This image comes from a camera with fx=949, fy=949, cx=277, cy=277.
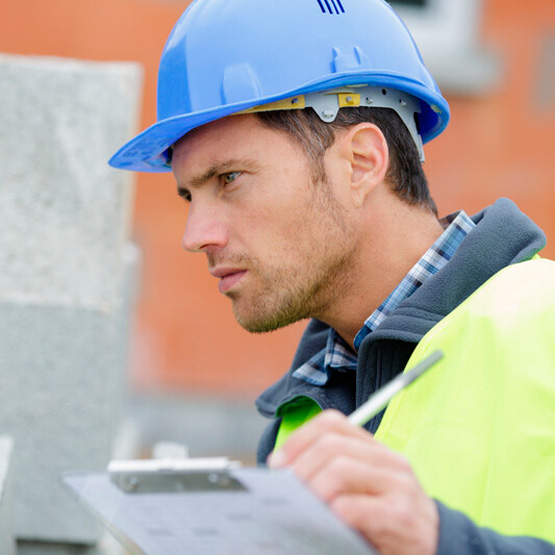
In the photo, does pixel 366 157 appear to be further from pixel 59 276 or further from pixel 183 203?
pixel 183 203

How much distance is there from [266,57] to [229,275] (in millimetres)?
527

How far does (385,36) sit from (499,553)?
1.49 m

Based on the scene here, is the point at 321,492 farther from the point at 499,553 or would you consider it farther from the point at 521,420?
the point at 521,420

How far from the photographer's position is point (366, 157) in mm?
2379

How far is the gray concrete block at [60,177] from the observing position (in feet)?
10.1

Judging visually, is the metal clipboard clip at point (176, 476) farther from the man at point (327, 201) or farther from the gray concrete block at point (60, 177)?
the gray concrete block at point (60, 177)

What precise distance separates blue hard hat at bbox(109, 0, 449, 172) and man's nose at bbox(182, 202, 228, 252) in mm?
215

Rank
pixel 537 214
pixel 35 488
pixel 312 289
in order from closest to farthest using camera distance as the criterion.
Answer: pixel 312 289 < pixel 35 488 < pixel 537 214

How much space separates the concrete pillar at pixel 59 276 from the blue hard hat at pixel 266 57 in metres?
0.78

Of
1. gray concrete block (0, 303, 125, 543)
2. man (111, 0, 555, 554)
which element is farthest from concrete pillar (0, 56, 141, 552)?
man (111, 0, 555, 554)

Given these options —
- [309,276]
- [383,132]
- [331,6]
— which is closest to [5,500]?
[309,276]

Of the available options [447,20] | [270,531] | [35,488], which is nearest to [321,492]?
[270,531]

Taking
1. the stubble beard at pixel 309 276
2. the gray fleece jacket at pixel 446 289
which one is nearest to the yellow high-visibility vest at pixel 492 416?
the gray fleece jacket at pixel 446 289

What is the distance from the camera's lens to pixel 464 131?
6562 mm
